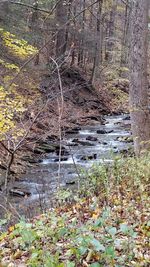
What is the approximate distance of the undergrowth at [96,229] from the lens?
12.0 ft

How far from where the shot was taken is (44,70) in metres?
21.5

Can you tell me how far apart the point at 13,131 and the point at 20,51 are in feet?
6.82

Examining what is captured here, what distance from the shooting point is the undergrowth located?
364 centimetres

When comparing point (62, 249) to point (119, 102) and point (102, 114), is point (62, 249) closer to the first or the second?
point (102, 114)

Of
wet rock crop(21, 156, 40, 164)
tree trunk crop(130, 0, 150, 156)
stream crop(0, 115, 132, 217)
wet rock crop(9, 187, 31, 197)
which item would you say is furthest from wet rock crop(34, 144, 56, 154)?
tree trunk crop(130, 0, 150, 156)

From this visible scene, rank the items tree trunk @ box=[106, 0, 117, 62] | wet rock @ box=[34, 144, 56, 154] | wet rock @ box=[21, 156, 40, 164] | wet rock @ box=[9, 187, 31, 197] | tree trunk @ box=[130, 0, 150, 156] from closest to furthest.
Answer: tree trunk @ box=[130, 0, 150, 156] → wet rock @ box=[9, 187, 31, 197] → wet rock @ box=[21, 156, 40, 164] → wet rock @ box=[34, 144, 56, 154] → tree trunk @ box=[106, 0, 117, 62]

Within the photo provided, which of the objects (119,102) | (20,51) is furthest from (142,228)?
(119,102)

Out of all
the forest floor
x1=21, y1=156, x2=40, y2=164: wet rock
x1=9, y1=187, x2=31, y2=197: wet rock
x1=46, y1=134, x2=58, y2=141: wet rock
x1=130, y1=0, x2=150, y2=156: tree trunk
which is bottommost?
x1=9, y1=187, x2=31, y2=197: wet rock

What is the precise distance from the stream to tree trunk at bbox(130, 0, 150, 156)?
25.7 inches

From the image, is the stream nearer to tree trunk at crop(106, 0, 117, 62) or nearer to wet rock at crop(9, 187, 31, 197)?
wet rock at crop(9, 187, 31, 197)

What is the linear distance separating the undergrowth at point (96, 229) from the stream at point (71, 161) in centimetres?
56

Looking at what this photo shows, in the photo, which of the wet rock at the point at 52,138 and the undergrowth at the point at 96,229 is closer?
the undergrowth at the point at 96,229

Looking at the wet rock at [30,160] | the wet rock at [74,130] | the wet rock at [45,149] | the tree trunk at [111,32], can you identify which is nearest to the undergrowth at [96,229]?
the wet rock at [30,160]

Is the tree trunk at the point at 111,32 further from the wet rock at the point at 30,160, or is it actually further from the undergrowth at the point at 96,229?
the undergrowth at the point at 96,229
